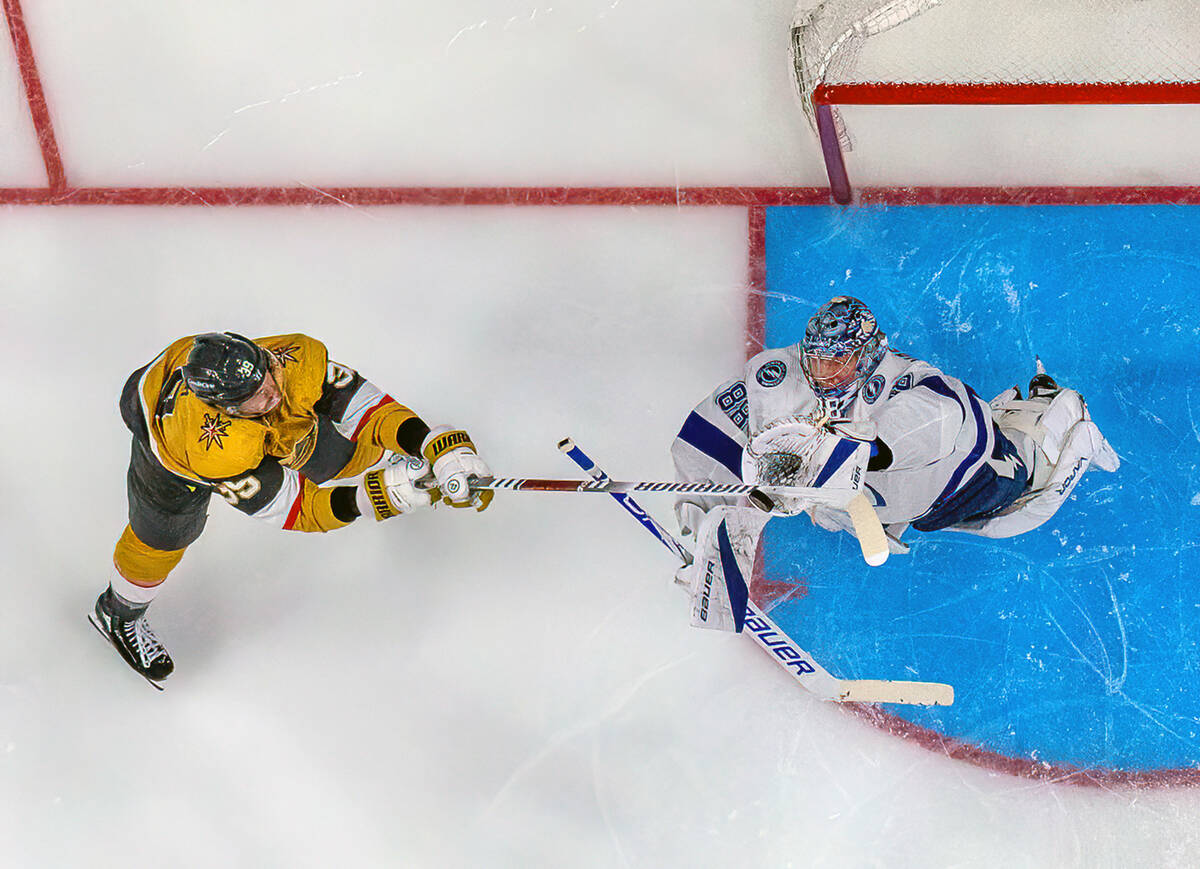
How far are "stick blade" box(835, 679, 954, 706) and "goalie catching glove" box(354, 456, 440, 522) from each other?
4.90 ft

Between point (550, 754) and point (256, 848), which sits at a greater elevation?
point (550, 754)

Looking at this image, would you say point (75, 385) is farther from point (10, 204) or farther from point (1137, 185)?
point (1137, 185)

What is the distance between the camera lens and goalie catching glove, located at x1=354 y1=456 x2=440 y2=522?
294cm

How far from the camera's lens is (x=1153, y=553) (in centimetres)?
352

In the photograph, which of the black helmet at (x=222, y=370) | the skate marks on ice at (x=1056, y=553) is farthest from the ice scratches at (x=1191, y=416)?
the black helmet at (x=222, y=370)

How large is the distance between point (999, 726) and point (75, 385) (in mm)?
3472

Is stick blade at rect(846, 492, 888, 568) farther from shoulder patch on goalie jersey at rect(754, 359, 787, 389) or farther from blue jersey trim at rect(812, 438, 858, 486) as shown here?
shoulder patch on goalie jersey at rect(754, 359, 787, 389)

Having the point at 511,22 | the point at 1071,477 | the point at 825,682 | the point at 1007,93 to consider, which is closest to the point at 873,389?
the point at 1071,477

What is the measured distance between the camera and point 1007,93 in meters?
2.99

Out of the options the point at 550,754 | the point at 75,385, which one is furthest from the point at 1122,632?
the point at 75,385

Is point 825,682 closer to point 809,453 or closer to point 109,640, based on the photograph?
point 809,453

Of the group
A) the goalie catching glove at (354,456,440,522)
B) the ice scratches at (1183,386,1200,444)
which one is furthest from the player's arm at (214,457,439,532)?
the ice scratches at (1183,386,1200,444)

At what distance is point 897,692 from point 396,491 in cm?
172

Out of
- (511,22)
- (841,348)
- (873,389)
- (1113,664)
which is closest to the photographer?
(841,348)
